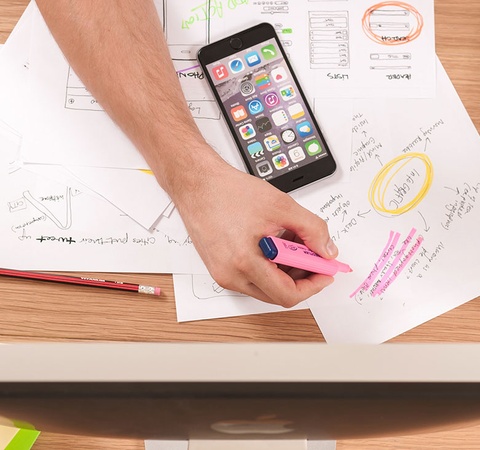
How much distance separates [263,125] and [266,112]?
17mm

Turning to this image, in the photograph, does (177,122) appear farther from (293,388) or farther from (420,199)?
(293,388)

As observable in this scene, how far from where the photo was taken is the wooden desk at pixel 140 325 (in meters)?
0.75

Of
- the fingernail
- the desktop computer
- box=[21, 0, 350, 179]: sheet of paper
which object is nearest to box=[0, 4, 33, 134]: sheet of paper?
box=[21, 0, 350, 179]: sheet of paper

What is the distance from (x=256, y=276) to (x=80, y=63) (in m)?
0.33

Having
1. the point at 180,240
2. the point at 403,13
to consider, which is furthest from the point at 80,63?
the point at 403,13

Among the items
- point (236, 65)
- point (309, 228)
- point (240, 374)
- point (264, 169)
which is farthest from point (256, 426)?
point (236, 65)

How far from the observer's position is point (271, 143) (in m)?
0.78

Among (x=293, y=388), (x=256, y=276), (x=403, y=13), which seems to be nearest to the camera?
(x=293, y=388)

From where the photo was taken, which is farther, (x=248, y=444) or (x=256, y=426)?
(x=248, y=444)

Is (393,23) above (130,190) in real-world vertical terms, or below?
above

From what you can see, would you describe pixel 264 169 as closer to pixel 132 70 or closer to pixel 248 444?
pixel 132 70

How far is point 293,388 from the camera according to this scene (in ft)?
1.13

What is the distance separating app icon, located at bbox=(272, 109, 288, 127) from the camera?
2.58ft

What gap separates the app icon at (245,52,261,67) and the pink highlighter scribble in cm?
26
